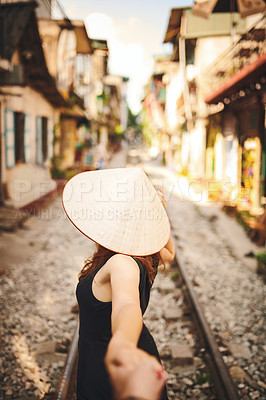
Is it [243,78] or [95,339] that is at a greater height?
[243,78]

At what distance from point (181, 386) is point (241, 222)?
23.0ft

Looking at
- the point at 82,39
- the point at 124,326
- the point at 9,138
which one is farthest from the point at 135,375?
the point at 82,39

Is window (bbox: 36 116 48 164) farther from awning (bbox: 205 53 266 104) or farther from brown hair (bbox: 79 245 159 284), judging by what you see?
brown hair (bbox: 79 245 159 284)

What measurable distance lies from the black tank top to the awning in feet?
23.2

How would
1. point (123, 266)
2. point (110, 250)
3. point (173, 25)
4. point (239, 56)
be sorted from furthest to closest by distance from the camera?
1. point (173, 25)
2. point (239, 56)
3. point (110, 250)
4. point (123, 266)

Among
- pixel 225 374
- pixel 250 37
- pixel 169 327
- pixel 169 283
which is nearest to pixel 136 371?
pixel 225 374

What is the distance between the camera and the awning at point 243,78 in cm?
746

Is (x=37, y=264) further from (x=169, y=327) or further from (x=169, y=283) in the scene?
(x=169, y=327)

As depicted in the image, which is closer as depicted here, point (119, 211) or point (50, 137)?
point (119, 211)

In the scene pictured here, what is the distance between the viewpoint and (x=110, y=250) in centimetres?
159

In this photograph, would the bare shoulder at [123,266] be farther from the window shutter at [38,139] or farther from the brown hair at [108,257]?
the window shutter at [38,139]

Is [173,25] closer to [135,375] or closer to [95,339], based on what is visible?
[95,339]

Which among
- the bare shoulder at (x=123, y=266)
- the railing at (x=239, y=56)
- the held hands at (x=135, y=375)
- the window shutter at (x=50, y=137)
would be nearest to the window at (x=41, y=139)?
the window shutter at (x=50, y=137)

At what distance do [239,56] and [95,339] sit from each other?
11072 millimetres
